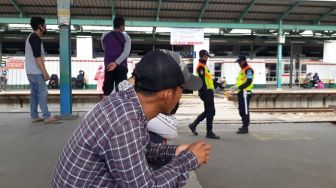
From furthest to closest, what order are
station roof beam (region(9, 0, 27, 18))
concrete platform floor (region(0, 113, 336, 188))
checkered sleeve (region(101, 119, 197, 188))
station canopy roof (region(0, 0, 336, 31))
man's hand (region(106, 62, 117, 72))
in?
station canopy roof (region(0, 0, 336, 31)), station roof beam (region(9, 0, 27, 18)), man's hand (region(106, 62, 117, 72)), concrete platform floor (region(0, 113, 336, 188)), checkered sleeve (region(101, 119, 197, 188))

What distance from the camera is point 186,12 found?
71.9 ft

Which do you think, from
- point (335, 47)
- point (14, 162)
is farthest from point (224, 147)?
point (335, 47)

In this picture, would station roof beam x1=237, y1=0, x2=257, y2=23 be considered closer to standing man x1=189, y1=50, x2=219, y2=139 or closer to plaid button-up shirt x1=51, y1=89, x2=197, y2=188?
standing man x1=189, y1=50, x2=219, y2=139

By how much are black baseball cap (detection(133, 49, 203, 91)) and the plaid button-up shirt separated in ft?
0.23

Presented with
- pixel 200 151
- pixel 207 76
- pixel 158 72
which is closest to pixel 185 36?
pixel 207 76

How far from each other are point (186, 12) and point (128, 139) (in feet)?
69.6

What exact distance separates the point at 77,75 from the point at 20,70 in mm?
3492

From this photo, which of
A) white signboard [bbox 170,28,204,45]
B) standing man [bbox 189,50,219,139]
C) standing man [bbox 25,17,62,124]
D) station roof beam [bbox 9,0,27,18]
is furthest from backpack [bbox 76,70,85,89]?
standing man [bbox 189,50,219,139]

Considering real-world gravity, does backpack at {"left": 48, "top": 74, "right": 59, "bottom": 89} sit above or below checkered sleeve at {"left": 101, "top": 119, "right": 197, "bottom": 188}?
below

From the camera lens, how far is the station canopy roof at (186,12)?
20406 mm

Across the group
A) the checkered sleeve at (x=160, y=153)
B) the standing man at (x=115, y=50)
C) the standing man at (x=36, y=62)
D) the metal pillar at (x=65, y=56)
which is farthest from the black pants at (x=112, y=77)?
the checkered sleeve at (x=160, y=153)

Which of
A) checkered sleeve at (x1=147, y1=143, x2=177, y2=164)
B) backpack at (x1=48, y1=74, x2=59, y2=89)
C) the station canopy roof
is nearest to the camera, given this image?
checkered sleeve at (x1=147, y1=143, x2=177, y2=164)

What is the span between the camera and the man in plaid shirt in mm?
1322

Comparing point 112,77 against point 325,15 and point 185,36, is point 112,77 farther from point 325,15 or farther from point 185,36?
point 325,15
